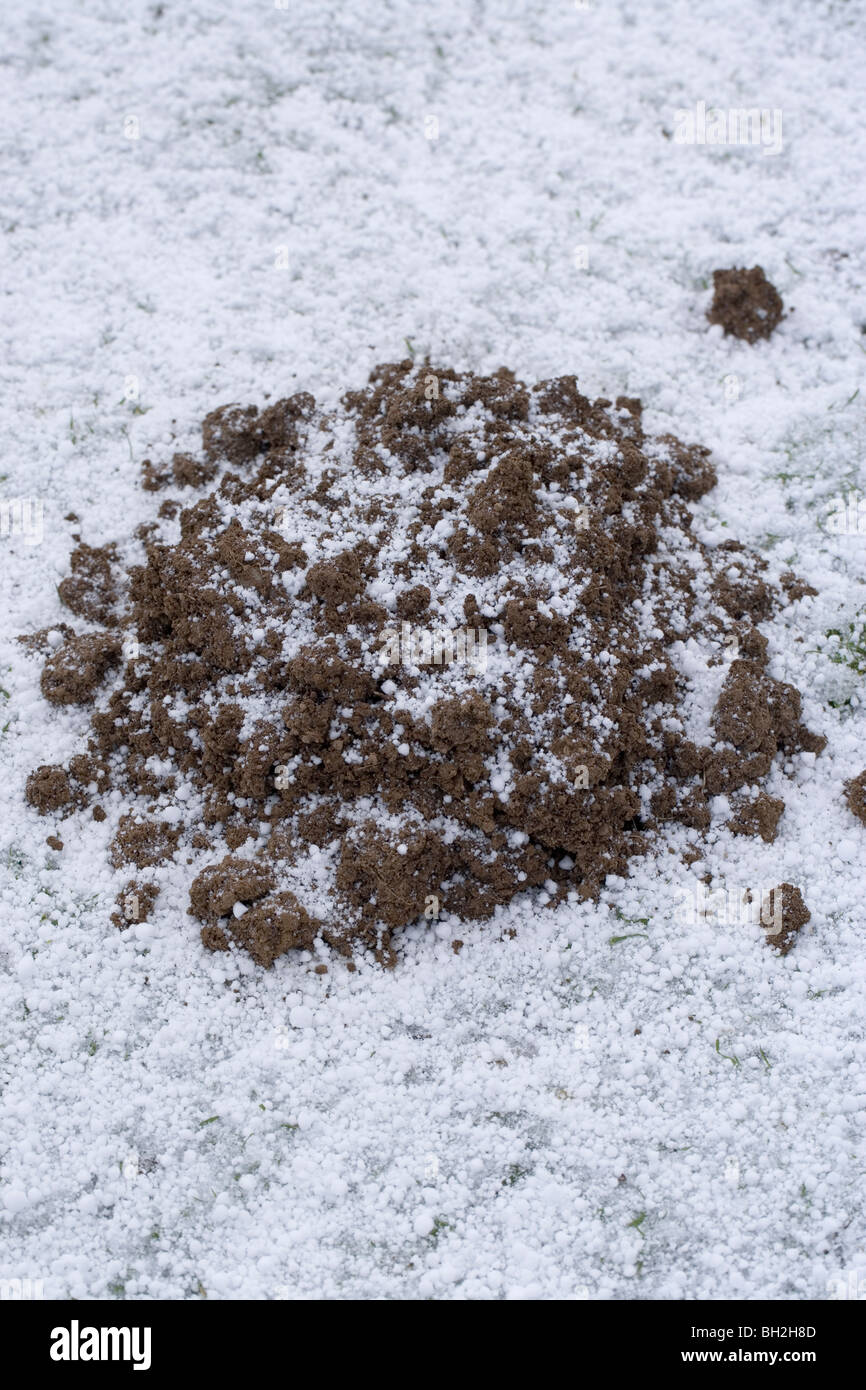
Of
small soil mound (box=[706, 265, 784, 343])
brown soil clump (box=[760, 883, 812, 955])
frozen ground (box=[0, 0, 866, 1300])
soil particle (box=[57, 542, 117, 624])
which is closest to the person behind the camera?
frozen ground (box=[0, 0, 866, 1300])

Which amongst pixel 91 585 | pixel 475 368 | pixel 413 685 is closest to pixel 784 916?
pixel 413 685

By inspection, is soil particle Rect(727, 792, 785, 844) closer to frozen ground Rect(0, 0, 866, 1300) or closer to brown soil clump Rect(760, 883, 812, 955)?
frozen ground Rect(0, 0, 866, 1300)

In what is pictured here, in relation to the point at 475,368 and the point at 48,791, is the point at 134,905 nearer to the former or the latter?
the point at 48,791

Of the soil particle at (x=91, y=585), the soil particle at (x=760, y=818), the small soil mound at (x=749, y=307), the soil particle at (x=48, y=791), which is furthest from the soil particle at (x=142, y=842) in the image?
the small soil mound at (x=749, y=307)

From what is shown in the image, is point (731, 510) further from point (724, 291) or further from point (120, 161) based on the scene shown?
point (120, 161)

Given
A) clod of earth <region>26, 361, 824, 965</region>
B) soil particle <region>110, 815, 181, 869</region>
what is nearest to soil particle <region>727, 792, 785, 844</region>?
clod of earth <region>26, 361, 824, 965</region>

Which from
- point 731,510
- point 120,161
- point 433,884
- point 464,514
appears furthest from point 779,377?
point 120,161

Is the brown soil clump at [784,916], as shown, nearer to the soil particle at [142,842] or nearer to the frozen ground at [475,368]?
the frozen ground at [475,368]

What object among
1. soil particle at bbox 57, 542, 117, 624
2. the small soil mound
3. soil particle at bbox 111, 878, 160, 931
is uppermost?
the small soil mound
